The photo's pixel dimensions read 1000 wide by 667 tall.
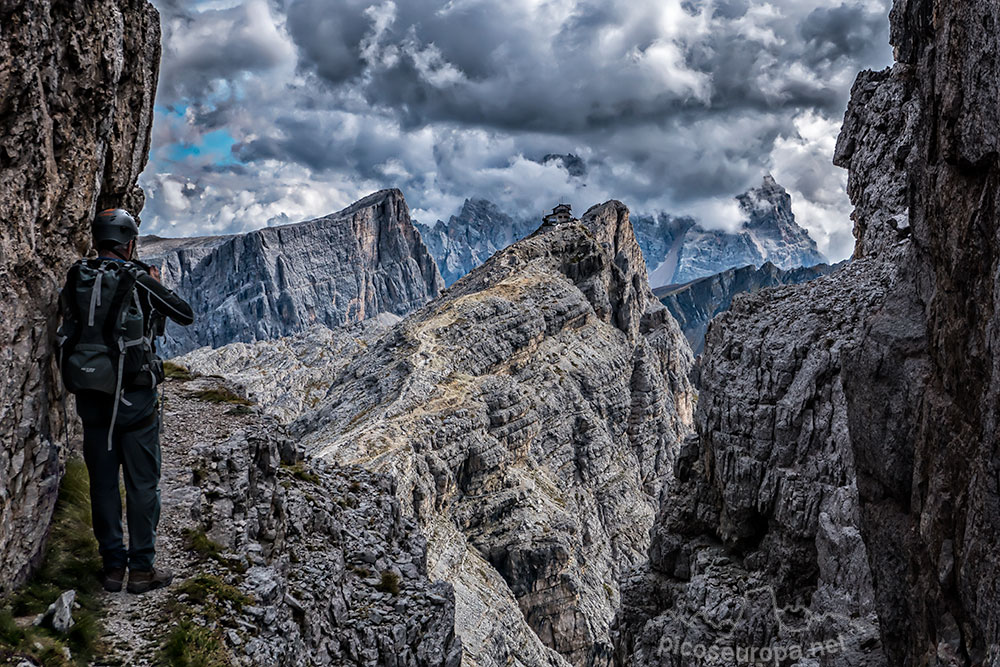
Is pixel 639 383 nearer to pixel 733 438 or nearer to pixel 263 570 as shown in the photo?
pixel 733 438

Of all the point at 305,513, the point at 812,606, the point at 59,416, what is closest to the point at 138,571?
the point at 59,416

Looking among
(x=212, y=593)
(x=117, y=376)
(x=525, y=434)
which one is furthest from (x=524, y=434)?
(x=117, y=376)

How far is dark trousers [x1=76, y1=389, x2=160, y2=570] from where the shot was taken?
9.42 metres

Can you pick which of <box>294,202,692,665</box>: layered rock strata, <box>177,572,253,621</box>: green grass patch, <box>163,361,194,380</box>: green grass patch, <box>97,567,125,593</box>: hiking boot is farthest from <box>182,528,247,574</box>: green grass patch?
<box>294,202,692,665</box>: layered rock strata

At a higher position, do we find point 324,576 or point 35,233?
point 35,233

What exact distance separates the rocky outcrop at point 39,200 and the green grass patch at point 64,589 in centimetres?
35

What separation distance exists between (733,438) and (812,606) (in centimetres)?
849

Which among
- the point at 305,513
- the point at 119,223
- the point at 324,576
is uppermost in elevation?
the point at 119,223

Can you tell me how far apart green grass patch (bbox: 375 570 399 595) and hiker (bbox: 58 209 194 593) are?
789cm

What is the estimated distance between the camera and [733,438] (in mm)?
30234

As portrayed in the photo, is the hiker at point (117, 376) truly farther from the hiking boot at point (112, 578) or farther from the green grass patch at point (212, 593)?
the green grass patch at point (212, 593)

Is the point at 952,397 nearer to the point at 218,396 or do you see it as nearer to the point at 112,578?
the point at 112,578

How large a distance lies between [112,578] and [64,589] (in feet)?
2.08

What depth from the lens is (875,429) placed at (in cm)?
1364
